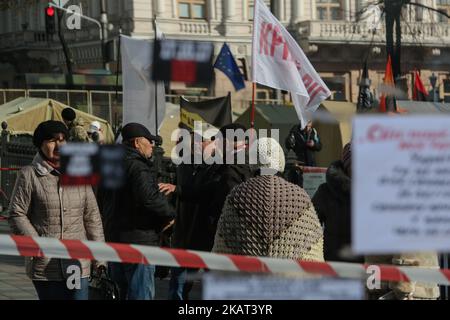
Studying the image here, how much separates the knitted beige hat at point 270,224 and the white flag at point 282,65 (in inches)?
178

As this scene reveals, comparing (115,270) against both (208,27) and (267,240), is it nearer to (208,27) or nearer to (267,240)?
(267,240)

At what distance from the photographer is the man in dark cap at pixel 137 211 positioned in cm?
693

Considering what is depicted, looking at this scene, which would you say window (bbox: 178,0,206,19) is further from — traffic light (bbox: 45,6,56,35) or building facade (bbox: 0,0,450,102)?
traffic light (bbox: 45,6,56,35)

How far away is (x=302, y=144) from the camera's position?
622 inches

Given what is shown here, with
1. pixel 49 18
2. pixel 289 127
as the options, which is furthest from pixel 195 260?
pixel 49 18

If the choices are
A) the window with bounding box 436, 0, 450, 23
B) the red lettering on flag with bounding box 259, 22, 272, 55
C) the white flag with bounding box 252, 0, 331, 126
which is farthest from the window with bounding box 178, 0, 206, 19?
the white flag with bounding box 252, 0, 331, 126

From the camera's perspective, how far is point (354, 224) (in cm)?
295

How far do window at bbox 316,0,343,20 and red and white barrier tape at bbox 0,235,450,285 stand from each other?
42093 mm

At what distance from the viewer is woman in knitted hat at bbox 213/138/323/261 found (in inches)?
190

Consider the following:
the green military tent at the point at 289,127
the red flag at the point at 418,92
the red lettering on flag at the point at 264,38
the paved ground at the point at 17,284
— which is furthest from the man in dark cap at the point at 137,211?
the red flag at the point at 418,92

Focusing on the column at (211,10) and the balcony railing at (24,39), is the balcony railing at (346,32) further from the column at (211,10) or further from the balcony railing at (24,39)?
the balcony railing at (24,39)

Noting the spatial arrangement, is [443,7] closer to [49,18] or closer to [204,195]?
[49,18]

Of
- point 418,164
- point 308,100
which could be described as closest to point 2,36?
point 308,100

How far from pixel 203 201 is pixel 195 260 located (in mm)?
3050
